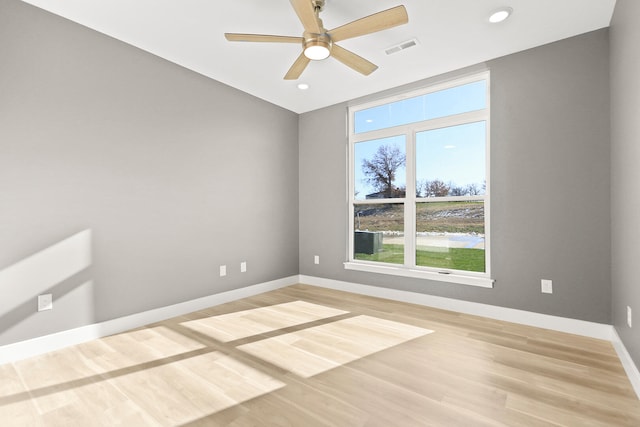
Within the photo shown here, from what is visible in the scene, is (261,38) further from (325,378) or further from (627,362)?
(627,362)

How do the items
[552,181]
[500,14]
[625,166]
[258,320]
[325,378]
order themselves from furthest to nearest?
[258,320], [552,181], [500,14], [625,166], [325,378]

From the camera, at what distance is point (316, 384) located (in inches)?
74.4

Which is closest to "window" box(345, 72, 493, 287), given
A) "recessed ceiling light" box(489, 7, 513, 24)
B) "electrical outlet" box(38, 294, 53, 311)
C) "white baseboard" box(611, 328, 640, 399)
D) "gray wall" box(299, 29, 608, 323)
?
"gray wall" box(299, 29, 608, 323)

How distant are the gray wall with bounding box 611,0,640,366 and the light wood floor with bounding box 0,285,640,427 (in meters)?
0.48

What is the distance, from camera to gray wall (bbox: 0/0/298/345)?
88.1 inches

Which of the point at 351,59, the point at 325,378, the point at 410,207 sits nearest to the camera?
the point at 325,378

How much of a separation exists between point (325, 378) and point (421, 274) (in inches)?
79.3

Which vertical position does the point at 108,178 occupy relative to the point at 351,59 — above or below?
below

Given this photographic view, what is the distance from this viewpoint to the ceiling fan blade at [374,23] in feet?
6.24

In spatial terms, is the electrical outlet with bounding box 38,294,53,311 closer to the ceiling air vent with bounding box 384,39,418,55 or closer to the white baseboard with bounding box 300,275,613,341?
the white baseboard with bounding box 300,275,613,341

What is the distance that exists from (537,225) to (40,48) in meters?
4.57

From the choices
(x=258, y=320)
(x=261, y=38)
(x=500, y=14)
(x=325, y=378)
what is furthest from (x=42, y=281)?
(x=500, y=14)

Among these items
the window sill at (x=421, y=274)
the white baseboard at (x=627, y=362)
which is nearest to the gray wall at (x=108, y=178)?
the window sill at (x=421, y=274)

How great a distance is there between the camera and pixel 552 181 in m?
2.80
